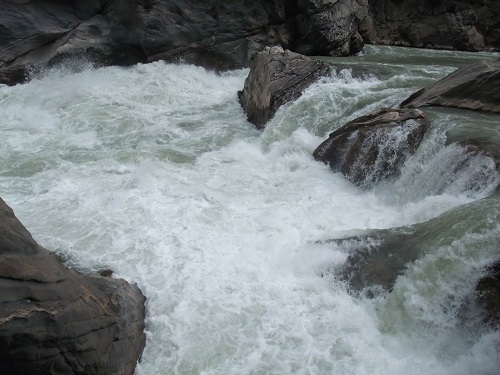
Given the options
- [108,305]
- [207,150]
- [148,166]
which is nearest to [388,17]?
[207,150]

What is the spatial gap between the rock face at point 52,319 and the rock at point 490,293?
331 centimetres

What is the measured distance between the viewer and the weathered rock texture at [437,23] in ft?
67.6

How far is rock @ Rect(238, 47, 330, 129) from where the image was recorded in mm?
10883

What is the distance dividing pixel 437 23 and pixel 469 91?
1351 cm

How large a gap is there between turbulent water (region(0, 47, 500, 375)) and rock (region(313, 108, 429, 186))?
0.63 feet

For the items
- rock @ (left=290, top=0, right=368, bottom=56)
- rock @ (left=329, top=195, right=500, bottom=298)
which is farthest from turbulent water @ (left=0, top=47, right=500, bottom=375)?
rock @ (left=290, top=0, right=368, bottom=56)

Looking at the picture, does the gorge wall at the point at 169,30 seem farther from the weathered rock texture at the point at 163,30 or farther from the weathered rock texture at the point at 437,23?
the weathered rock texture at the point at 437,23

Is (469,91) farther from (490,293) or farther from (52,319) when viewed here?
(52,319)

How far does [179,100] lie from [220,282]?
26.8ft

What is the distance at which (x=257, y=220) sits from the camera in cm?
716

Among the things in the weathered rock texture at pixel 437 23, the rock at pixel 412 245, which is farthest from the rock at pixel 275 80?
the weathered rock texture at pixel 437 23

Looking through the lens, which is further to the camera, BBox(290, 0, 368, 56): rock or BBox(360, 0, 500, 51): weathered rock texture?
BBox(360, 0, 500, 51): weathered rock texture

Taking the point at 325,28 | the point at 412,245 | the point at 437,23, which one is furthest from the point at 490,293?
the point at 437,23

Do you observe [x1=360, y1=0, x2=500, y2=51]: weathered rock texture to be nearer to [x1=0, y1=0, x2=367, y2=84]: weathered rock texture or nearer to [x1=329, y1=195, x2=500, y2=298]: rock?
[x1=0, y1=0, x2=367, y2=84]: weathered rock texture
